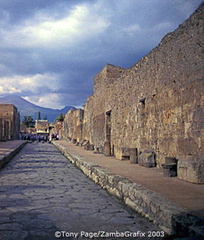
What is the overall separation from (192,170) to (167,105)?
9.96 feet

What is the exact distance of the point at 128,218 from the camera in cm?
409

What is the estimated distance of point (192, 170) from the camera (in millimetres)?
5809

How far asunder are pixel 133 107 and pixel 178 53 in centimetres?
397

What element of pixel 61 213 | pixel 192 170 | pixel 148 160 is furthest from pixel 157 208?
pixel 148 160

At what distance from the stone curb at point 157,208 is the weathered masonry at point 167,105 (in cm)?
155

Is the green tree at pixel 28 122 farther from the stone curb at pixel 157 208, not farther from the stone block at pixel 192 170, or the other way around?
the stone curb at pixel 157 208

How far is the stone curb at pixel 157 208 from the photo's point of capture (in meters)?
2.98

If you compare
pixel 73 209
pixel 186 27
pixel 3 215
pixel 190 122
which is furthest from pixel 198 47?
pixel 3 215

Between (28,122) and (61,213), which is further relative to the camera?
(28,122)

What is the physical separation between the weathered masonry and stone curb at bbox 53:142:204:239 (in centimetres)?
155

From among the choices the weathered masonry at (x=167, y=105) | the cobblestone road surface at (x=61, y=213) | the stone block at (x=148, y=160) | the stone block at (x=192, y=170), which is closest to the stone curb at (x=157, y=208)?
the cobblestone road surface at (x=61, y=213)

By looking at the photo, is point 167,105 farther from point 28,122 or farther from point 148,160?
point 28,122

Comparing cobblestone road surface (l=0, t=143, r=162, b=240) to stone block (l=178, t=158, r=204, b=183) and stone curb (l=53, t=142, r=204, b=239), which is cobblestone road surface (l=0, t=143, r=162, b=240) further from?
stone block (l=178, t=158, r=204, b=183)

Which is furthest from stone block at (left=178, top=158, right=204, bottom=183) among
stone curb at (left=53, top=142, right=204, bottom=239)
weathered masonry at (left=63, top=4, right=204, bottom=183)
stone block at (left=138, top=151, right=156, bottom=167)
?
stone block at (left=138, top=151, right=156, bottom=167)
